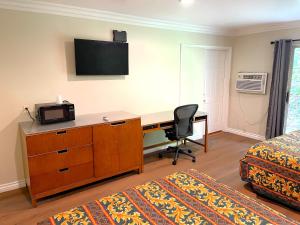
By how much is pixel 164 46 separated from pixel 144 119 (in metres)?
1.45

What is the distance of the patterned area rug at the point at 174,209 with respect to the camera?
1410 mm

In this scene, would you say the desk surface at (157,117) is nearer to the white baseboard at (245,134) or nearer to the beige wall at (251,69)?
the beige wall at (251,69)

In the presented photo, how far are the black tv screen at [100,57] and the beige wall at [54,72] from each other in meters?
0.13

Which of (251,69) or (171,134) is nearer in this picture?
(171,134)

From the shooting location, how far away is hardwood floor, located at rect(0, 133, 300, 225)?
2496 millimetres

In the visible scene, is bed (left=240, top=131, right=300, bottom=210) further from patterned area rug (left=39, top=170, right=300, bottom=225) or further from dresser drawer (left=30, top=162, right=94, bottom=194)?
dresser drawer (left=30, top=162, right=94, bottom=194)

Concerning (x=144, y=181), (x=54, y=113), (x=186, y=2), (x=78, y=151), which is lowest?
(x=144, y=181)

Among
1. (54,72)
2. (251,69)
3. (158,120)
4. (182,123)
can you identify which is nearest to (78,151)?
(54,72)

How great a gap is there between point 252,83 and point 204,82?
1025mm

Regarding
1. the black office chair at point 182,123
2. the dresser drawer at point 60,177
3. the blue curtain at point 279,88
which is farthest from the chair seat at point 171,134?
the blue curtain at point 279,88

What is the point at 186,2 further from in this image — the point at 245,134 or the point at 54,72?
the point at 245,134

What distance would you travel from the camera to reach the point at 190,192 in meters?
1.73

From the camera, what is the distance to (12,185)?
2.98 metres


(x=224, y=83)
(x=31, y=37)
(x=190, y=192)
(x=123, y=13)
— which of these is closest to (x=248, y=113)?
(x=224, y=83)
